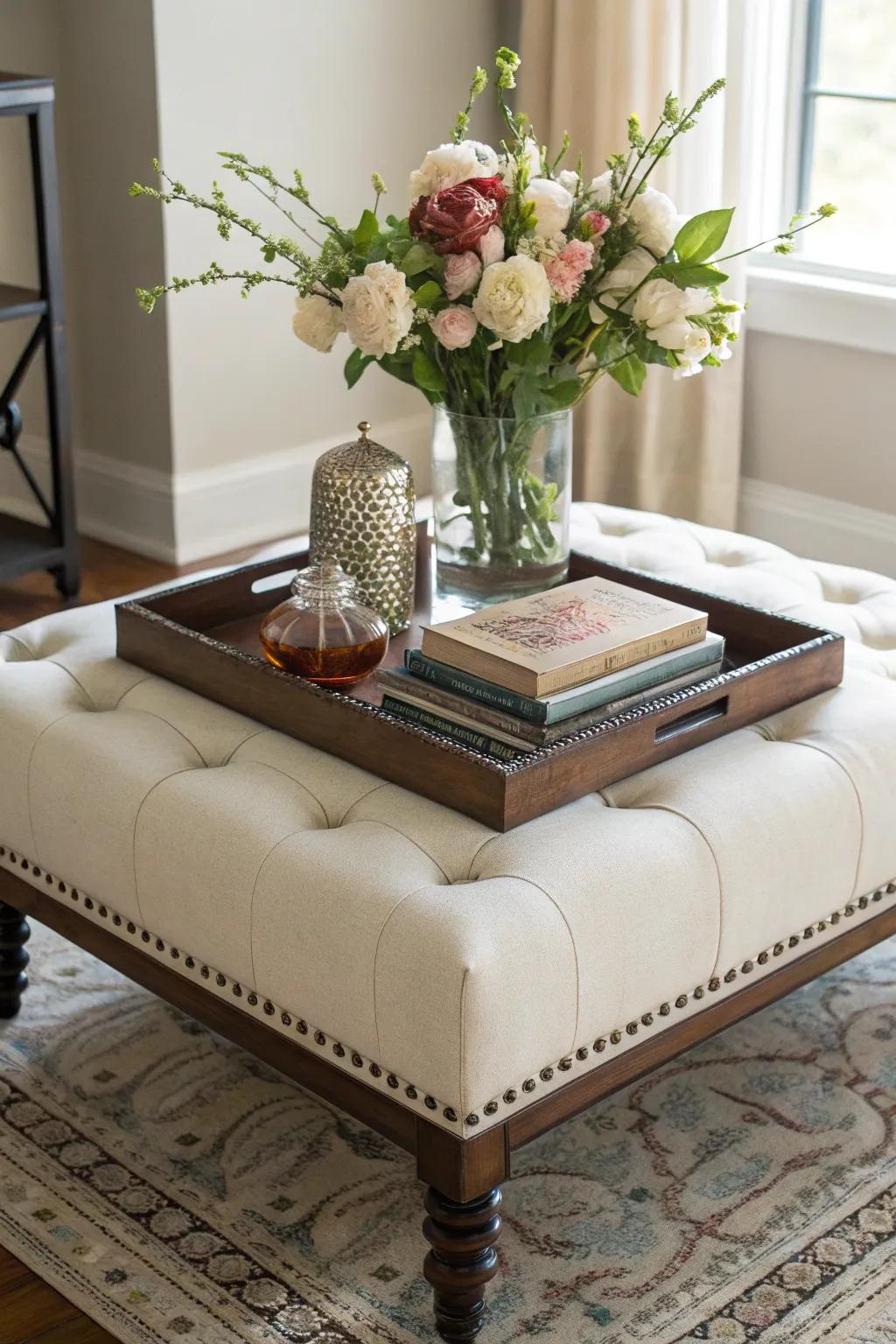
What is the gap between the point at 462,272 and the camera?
1.72 m

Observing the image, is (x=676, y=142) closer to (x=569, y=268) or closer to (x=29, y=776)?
(x=569, y=268)

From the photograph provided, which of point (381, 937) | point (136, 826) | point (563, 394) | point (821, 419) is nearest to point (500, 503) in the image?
point (563, 394)

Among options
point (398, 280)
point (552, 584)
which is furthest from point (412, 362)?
point (552, 584)

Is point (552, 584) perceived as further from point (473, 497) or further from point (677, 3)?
point (677, 3)

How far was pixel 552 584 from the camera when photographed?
1937 mm

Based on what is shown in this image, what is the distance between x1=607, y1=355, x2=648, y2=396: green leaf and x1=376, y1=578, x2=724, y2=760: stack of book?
0.92ft

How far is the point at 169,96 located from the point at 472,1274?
2557 millimetres

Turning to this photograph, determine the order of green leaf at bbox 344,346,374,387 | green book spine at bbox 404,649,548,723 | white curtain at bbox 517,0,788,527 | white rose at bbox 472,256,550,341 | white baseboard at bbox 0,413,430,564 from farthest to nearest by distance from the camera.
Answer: white baseboard at bbox 0,413,430,564
white curtain at bbox 517,0,788,527
green leaf at bbox 344,346,374,387
white rose at bbox 472,256,550,341
green book spine at bbox 404,649,548,723

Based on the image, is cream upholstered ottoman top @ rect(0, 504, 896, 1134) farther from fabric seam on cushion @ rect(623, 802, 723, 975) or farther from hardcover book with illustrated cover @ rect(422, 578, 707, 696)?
hardcover book with illustrated cover @ rect(422, 578, 707, 696)

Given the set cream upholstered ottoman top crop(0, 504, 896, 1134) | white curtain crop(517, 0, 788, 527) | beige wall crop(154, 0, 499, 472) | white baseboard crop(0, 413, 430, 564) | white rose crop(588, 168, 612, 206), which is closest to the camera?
cream upholstered ottoman top crop(0, 504, 896, 1134)

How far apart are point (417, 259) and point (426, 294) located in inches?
1.5

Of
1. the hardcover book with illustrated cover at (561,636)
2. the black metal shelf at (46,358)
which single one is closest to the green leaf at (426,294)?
the hardcover book with illustrated cover at (561,636)

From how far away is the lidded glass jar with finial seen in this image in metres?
1.85

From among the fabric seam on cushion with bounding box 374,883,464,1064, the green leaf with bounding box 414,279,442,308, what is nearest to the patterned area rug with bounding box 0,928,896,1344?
the fabric seam on cushion with bounding box 374,883,464,1064
